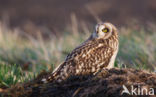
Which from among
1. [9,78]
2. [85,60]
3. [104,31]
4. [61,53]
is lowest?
[9,78]

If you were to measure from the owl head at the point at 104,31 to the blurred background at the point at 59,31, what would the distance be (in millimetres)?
514

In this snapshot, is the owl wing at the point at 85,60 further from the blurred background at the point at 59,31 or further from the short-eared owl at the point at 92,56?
the blurred background at the point at 59,31

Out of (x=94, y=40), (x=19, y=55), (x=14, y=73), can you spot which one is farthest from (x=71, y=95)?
(x=19, y=55)

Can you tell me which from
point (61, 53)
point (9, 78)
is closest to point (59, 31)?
point (61, 53)

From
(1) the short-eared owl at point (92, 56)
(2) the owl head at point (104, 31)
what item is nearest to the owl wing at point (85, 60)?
(1) the short-eared owl at point (92, 56)

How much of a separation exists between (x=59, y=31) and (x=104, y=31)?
12.2m

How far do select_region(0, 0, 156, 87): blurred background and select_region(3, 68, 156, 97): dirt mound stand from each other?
1.83ft

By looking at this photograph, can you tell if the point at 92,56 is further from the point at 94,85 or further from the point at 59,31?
the point at 59,31

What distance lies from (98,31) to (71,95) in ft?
5.32

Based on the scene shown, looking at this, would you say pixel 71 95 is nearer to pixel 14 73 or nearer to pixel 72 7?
pixel 14 73

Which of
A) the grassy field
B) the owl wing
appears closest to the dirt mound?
the owl wing

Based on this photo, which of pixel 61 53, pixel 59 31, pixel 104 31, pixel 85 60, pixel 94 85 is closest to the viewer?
pixel 94 85

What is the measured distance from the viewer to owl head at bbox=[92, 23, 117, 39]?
247 inches

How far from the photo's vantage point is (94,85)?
494cm
